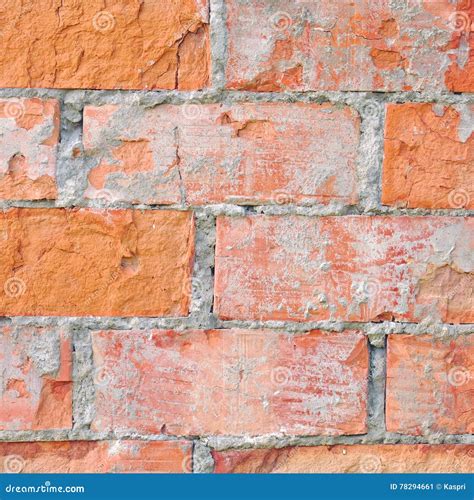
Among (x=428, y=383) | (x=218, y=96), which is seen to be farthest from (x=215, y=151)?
(x=428, y=383)

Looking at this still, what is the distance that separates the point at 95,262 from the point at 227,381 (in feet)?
0.82

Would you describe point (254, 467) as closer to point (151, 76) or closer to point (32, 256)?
point (32, 256)

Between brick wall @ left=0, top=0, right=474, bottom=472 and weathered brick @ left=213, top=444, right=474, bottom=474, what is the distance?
1cm

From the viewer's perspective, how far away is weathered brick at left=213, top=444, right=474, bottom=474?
100cm

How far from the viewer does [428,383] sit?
1.00 meters

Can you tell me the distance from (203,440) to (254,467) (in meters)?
0.08

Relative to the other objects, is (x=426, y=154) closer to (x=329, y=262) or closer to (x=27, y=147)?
(x=329, y=262)

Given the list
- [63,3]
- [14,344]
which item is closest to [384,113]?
[63,3]

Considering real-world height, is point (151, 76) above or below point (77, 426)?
above

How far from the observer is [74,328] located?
977 mm

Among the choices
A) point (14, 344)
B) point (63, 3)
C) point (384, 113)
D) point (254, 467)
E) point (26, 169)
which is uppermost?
point (63, 3)

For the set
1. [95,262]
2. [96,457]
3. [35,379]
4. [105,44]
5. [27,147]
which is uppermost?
[105,44]

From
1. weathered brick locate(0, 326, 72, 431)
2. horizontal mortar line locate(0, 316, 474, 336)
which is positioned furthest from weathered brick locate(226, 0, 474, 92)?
weathered brick locate(0, 326, 72, 431)

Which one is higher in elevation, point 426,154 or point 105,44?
point 105,44
